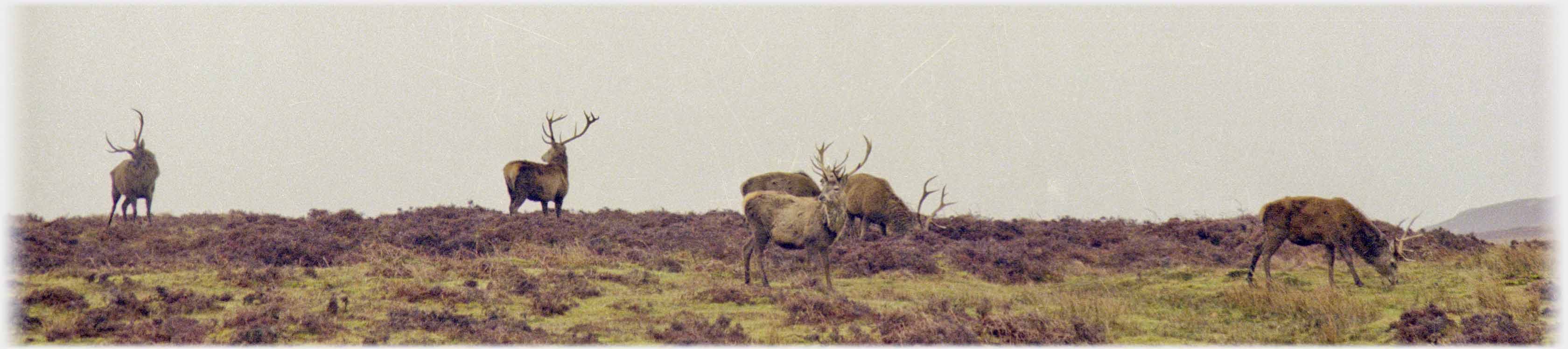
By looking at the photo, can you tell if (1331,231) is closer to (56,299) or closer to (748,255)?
(748,255)

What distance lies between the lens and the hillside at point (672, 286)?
33.7 ft

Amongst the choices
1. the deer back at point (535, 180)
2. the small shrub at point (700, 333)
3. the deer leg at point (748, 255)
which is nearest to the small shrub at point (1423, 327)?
the small shrub at point (700, 333)

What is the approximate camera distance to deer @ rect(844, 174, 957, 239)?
67.1ft

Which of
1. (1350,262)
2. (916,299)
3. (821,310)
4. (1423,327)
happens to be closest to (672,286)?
(821,310)

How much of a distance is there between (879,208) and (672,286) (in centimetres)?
736

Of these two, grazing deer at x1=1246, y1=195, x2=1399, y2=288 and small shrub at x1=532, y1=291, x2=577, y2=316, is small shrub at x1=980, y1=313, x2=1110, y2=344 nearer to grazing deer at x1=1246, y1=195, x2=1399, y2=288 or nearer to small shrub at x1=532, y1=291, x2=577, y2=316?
small shrub at x1=532, y1=291, x2=577, y2=316

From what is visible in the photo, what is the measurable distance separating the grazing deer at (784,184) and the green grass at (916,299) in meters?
4.11

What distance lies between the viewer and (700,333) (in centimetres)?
1009

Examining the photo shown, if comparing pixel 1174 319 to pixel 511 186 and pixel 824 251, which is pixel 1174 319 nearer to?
pixel 824 251

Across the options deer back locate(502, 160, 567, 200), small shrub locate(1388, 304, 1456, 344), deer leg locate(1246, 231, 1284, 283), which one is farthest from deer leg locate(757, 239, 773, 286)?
deer back locate(502, 160, 567, 200)

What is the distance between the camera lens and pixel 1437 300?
12898 mm

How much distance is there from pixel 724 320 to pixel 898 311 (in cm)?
208

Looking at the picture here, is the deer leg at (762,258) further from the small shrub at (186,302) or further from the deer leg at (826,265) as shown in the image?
the small shrub at (186,302)

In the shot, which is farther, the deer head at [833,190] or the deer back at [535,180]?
the deer back at [535,180]
